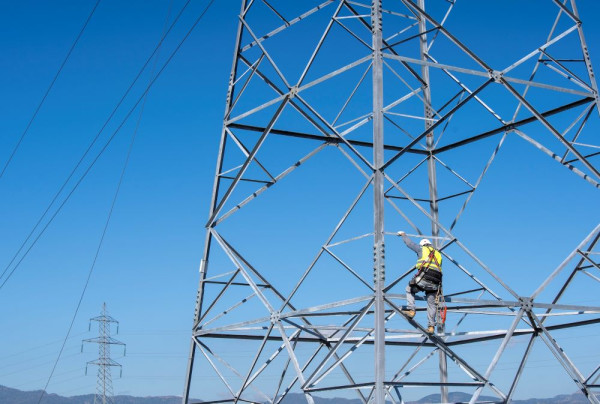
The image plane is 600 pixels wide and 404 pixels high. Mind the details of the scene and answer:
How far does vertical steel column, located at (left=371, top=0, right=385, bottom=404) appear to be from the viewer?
46.8 feet

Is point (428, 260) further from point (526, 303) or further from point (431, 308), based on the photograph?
point (526, 303)

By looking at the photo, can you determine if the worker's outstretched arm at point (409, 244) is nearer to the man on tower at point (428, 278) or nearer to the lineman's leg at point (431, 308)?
the man on tower at point (428, 278)

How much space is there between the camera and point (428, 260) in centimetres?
1636

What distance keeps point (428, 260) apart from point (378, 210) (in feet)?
5.92

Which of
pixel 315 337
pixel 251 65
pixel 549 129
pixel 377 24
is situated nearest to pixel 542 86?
pixel 549 129

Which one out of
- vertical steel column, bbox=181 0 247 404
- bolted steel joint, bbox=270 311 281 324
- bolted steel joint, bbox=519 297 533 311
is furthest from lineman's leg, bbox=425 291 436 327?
vertical steel column, bbox=181 0 247 404

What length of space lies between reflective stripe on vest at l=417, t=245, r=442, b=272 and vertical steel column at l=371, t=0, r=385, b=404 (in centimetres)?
155

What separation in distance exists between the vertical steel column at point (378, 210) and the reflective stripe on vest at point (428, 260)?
5.09 ft

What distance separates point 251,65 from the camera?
20.3 m

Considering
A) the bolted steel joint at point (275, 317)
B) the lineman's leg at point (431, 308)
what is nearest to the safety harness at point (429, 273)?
the lineman's leg at point (431, 308)

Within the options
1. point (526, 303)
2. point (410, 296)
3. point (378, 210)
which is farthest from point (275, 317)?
point (526, 303)

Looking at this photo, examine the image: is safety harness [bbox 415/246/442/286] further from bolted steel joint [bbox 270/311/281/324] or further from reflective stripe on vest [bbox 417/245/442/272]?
bolted steel joint [bbox 270/311/281/324]

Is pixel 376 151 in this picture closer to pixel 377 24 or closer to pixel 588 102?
pixel 377 24

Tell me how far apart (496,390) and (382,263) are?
343 centimetres
